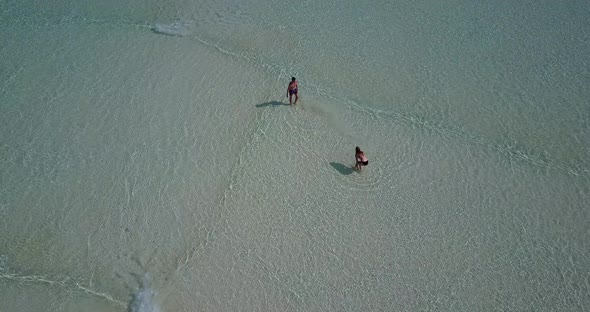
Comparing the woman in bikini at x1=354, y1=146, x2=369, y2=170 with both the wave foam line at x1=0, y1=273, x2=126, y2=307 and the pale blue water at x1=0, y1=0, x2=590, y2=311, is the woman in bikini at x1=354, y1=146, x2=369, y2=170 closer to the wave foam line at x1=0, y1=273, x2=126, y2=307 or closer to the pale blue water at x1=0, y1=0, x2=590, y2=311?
the pale blue water at x1=0, y1=0, x2=590, y2=311

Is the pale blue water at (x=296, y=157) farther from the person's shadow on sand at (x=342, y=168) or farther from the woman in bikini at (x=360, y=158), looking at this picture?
the woman in bikini at (x=360, y=158)

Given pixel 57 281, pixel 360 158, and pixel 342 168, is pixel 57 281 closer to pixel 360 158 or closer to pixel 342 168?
pixel 342 168

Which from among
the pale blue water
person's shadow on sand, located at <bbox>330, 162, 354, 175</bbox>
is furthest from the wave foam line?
person's shadow on sand, located at <bbox>330, 162, 354, 175</bbox>

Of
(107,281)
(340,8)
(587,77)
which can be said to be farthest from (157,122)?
(587,77)

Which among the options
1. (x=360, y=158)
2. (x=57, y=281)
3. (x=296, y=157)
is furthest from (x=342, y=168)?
(x=57, y=281)

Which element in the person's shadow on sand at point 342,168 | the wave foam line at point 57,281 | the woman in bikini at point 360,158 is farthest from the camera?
the person's shadow on sand at point 342,168

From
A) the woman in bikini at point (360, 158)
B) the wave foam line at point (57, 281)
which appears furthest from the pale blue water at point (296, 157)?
the woman in bikini at point (360, 158)

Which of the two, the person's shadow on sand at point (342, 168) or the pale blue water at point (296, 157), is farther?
the person's shadow on sand at point (342, 168)
